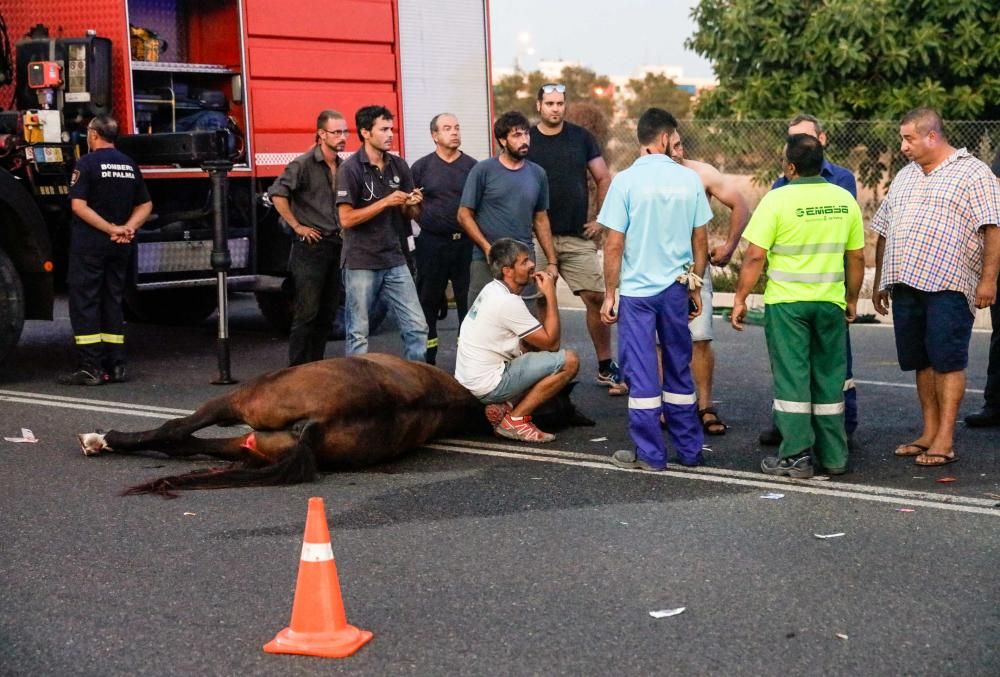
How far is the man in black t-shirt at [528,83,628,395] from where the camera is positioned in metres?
9.74

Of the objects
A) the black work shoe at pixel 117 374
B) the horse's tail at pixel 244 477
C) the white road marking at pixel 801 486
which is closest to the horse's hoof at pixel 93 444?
the horse's tail at pixel 244 477

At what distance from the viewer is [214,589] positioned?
5.23 metres

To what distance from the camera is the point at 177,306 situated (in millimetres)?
13406

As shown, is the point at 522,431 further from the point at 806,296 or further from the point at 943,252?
the point at 943,252

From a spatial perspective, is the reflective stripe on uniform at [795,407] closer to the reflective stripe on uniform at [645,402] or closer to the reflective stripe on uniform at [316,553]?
the reflective stripe on uniform at [645,402]

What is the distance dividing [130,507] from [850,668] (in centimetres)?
346

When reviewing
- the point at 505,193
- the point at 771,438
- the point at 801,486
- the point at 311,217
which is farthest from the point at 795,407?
the point at 311,217

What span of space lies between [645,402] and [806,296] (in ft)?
3.19

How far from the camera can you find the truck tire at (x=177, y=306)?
1314 cm

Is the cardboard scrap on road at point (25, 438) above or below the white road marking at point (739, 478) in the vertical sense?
above

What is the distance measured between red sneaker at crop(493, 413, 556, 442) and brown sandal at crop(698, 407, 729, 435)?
0.97 metres

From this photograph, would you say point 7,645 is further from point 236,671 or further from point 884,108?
point 884,108

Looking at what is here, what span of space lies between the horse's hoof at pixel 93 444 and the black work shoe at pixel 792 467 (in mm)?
3472

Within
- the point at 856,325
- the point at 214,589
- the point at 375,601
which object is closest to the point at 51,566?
the point at 214,589
